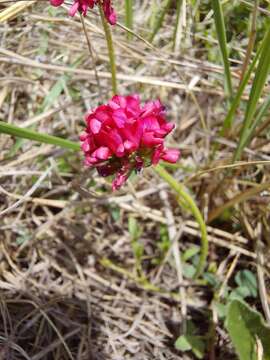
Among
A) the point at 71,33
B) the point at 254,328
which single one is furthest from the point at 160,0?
the point at 254,328

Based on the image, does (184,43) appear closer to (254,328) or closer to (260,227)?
(260,227)

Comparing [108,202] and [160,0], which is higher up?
[160,0]

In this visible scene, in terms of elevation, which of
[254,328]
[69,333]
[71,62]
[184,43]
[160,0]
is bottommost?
[69,333]

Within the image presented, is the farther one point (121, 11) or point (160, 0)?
point (121, 11)

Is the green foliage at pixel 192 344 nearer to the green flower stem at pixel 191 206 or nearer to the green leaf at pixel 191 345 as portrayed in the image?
the green leaf at pixel 191 345

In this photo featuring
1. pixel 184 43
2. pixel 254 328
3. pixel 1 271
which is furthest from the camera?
pixel 184 43

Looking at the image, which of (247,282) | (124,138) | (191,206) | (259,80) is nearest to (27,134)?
(124,138)

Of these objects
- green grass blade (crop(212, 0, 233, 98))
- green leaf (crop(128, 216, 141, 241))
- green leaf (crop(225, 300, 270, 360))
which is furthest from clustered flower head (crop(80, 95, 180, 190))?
green leaf (crop(128, 216, 141, 241))
